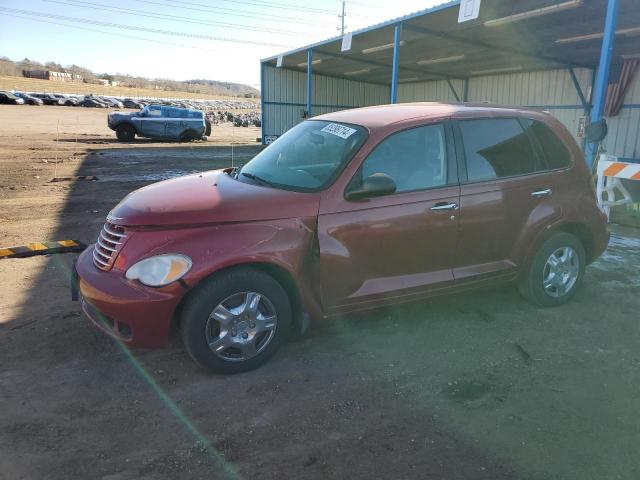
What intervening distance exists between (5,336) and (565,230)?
4.88 metres

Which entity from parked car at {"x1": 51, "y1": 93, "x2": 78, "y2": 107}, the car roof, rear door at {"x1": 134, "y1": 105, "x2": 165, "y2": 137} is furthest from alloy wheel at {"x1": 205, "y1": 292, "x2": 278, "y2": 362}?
parked car at {"x1": 51, "y1": 93, "x2": 78, "y2": 107}

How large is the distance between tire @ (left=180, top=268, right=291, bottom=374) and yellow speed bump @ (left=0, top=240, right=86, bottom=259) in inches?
148

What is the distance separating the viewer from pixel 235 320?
328 centimetres

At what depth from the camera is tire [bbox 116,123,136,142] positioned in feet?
76.0

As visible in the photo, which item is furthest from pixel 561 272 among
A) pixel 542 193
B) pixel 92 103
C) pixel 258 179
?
pixel 92 103

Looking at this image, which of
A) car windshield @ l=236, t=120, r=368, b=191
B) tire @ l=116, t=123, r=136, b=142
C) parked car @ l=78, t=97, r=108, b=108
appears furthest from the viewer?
parked car @ l=78, t=97, r=108, b=108

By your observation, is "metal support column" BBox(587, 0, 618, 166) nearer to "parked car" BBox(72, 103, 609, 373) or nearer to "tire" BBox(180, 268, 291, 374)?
"parked car" BBox(72, 103, 609, 373)

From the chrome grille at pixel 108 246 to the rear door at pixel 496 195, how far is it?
8.31 ft

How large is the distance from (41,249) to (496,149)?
538 cm

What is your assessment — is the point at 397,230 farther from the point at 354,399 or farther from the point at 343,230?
the point at 354,399

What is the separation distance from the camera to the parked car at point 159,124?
915 inches

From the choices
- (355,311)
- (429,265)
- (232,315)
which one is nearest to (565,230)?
(429,265)

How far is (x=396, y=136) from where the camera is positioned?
3.76m

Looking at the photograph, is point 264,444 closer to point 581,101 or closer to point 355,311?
point 355,311
